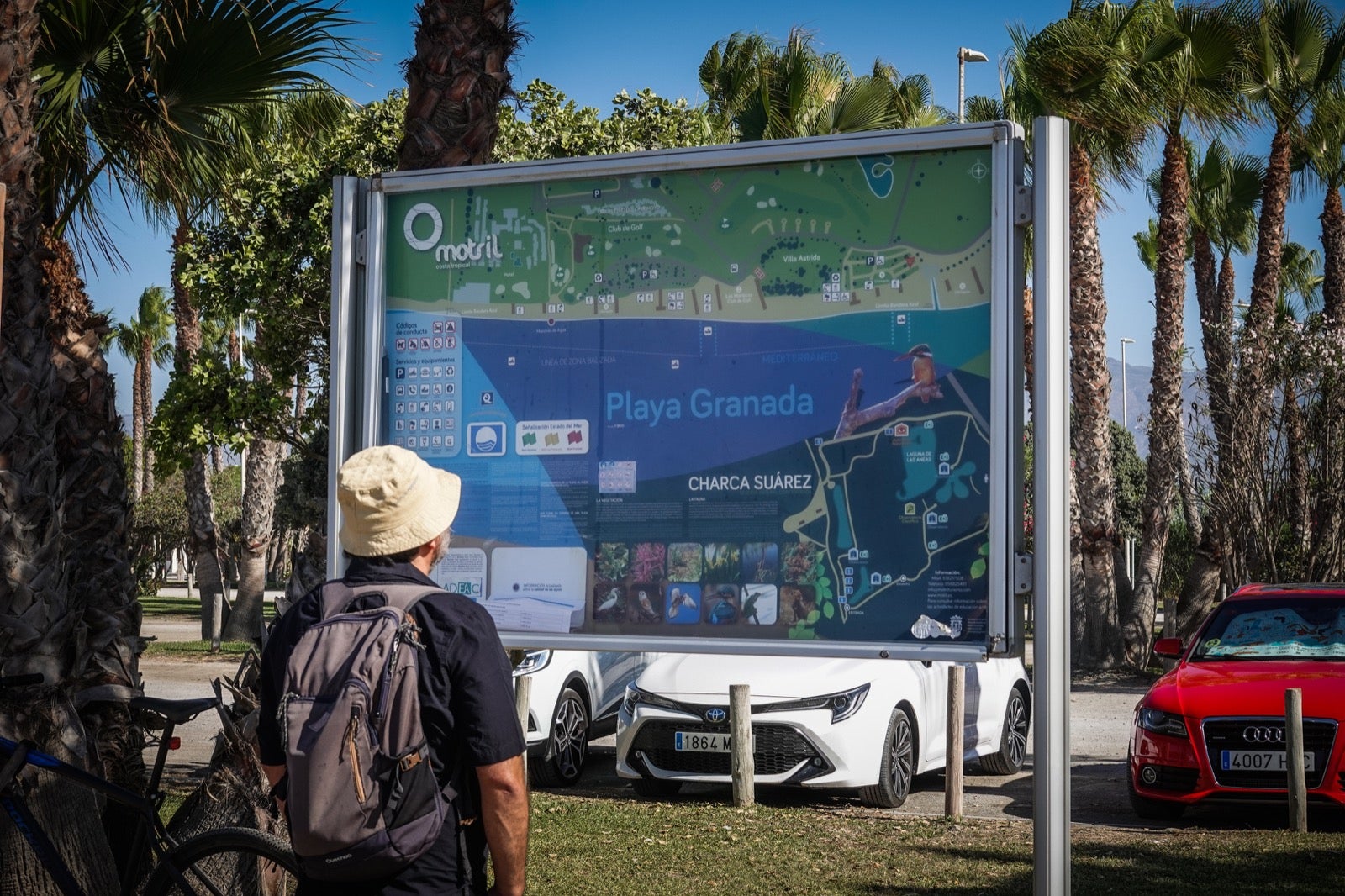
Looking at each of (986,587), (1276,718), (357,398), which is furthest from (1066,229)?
(1276,718)

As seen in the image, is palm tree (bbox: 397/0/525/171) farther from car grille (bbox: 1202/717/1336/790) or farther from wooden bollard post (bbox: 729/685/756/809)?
car grille (bbox: 1202/717/1336/790)

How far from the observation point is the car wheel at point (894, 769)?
10062 millimetres

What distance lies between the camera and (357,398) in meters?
5.24

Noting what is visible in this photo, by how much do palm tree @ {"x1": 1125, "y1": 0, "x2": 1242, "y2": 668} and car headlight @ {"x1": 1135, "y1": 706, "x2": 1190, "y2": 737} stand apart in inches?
523

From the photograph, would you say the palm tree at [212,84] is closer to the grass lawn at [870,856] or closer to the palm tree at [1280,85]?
the grass lawn at [870,856]

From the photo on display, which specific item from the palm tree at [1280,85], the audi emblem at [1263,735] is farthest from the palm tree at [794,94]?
the audi emblem at [1263,735]

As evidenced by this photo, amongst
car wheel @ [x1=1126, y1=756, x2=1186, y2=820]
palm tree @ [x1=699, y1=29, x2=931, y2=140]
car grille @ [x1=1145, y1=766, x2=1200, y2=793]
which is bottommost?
car wheel @ [x1=1126, y1=756, x2=1186, y2=820]

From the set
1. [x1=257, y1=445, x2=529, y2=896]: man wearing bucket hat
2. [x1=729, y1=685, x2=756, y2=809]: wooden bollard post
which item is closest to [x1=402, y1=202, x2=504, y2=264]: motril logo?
[x1=257, y1=445, x2=529, y2=896]: man wearing bucket hat

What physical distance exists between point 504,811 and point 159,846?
2.37 metres

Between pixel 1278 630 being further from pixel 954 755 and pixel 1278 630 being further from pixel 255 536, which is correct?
pixel 255 536

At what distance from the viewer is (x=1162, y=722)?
9430 mm

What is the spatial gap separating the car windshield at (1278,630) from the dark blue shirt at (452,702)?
848cm

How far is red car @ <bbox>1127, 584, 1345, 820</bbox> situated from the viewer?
29.7ft

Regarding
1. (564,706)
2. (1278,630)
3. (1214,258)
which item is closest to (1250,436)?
(1278,630)
